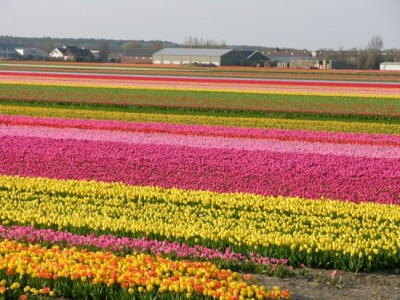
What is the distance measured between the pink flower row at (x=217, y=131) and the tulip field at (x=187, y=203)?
6 centimetres

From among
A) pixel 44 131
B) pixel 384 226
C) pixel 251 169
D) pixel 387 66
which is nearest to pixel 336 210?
pixel 384 226

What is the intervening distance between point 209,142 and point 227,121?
6.64 meters

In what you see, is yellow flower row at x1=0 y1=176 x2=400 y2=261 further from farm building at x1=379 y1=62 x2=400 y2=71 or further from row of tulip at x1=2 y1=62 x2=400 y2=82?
farm building at x1=379 y1=62 x2=400 y2=71

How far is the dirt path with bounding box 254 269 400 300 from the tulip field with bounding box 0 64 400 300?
194 mm

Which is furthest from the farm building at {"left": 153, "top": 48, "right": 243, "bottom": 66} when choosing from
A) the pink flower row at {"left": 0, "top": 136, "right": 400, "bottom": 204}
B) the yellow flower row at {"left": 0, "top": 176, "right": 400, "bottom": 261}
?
the yellow flower row at {"left": 0, "top": 176, "right": 400, "bottom": 261}

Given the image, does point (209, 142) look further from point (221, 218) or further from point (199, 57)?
point (199, 57)

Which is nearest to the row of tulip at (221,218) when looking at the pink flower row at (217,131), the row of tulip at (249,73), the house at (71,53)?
the pink flower row at (217,131)

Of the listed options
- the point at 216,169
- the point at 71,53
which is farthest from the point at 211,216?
the point at 71,53

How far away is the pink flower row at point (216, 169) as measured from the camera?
15.4m

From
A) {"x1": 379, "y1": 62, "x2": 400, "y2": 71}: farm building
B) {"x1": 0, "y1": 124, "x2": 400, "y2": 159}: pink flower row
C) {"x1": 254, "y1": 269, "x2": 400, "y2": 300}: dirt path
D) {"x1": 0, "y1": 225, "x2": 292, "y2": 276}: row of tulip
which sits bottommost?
{"x1": 379, "y1": 62, "x2": 400, "y2": 71}: farm building

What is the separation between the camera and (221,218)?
1193 cm

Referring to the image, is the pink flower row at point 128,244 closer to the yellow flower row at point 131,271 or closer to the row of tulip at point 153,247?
the row of tulip at point 153,247

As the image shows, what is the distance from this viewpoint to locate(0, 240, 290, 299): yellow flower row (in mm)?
8016

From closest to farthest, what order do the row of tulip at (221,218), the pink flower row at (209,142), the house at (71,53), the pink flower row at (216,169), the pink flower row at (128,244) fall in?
the pink flower row at (128,244) < the row of tulip at (221,218) < the pink flower row at (216,169) < the pink flower row at (209,142) < the house at (71,53)
